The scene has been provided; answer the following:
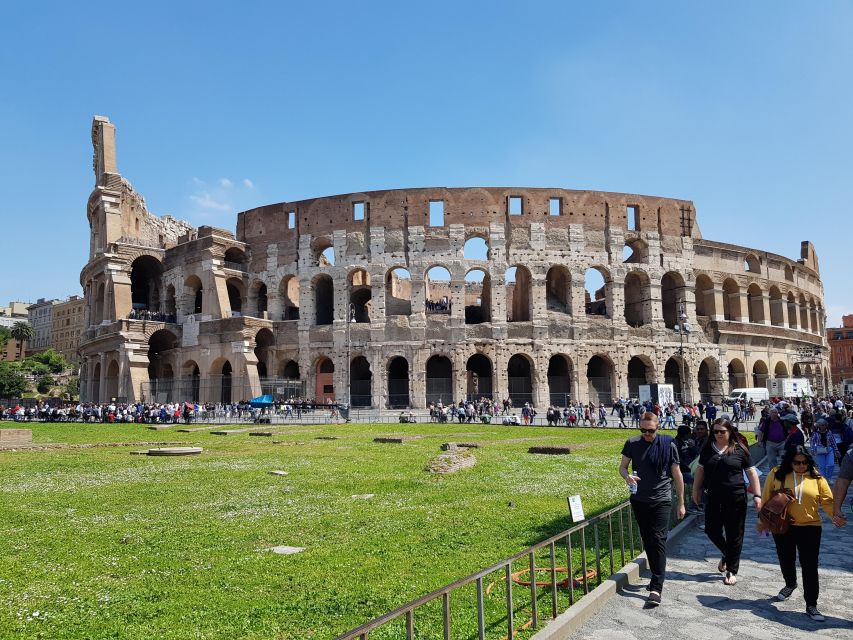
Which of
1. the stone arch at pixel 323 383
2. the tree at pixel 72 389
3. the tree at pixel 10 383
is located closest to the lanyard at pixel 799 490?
the stone arch at pixel 323 383

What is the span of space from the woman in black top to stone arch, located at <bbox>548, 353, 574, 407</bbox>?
3375 centimetres

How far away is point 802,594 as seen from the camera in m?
5.60

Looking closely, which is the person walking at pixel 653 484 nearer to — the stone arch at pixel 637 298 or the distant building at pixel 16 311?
the stone arch at pixel 637 298

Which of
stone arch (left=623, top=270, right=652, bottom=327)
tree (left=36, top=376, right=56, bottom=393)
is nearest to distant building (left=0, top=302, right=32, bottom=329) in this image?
tree (left=36, top=376, right=56, bottom=393)

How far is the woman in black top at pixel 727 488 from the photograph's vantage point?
5852mm

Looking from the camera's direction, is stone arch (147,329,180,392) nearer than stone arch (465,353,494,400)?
Yes

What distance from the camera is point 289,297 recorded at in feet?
150

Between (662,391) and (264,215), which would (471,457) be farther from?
(264,215)

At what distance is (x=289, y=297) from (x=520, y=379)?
17585 mm

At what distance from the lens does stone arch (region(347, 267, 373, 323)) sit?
44.5 meters

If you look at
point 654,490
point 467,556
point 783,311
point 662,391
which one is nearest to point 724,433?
point 654,490

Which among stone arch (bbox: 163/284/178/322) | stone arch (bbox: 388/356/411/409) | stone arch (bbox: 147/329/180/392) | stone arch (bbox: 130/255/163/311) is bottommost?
stone arch (bbox: 388/356/411/409)

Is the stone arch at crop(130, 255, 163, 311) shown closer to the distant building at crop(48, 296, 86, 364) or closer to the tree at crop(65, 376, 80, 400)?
the tree at crop(65, 376, 80, 400)

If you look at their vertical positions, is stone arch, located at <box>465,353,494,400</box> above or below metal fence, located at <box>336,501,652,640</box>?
above
